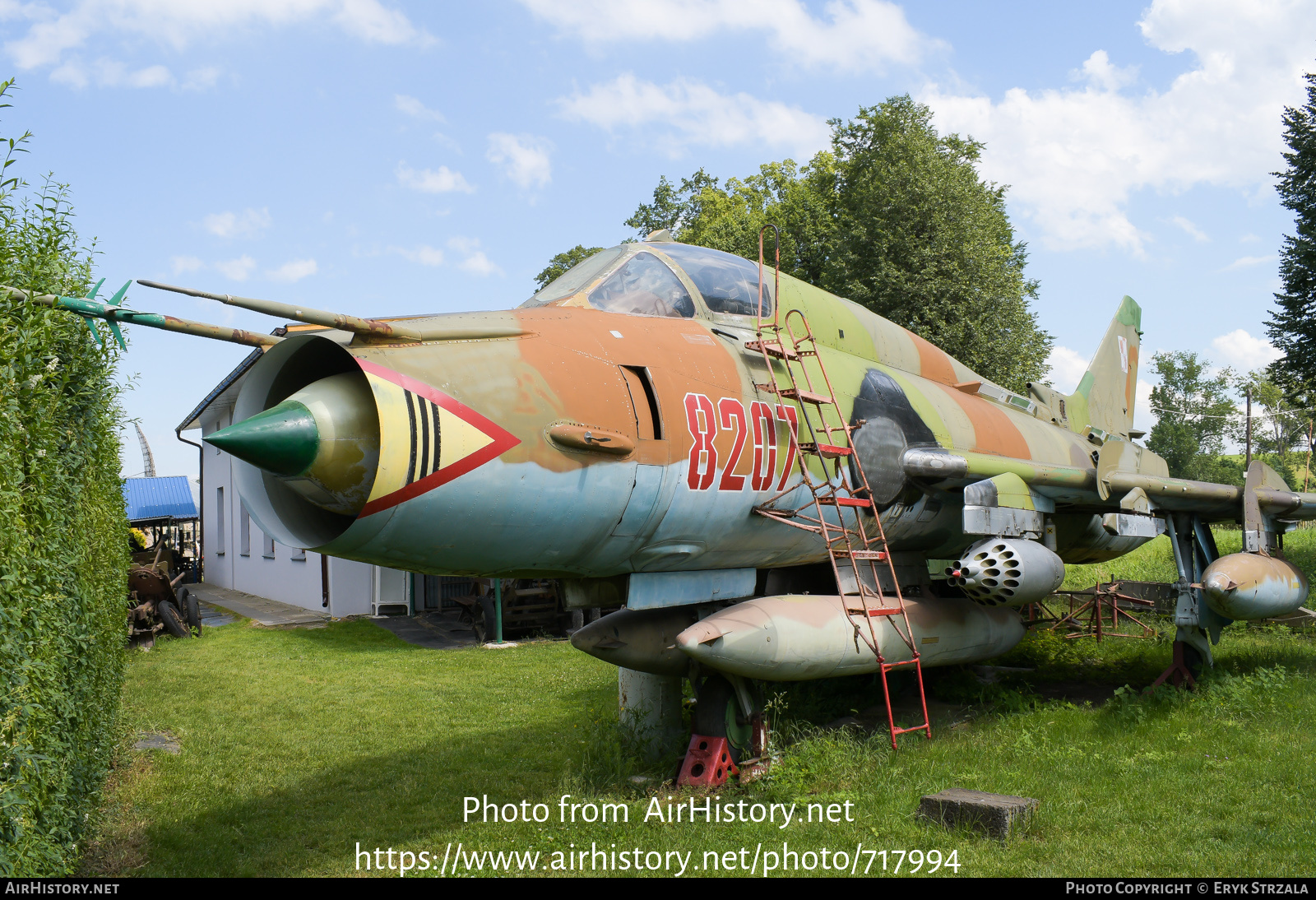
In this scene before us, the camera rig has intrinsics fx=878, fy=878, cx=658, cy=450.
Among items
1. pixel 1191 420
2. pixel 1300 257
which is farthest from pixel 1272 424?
pixel 1300 257

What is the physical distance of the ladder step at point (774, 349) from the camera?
255 inches

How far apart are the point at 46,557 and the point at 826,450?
4.87m

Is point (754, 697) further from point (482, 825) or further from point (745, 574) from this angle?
point (482, 825)

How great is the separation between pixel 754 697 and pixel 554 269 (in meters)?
34.4

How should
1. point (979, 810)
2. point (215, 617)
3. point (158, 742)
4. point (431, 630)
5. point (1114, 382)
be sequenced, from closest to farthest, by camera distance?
point (979, 810), point (158, 742), point (1114, 382), point (431, 630), point (215, 617)

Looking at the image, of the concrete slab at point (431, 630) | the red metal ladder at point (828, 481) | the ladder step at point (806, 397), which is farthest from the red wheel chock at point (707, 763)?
the concrete slab at point (431, 630)

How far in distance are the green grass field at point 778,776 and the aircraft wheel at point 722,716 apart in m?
0.35

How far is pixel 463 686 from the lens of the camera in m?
12.1

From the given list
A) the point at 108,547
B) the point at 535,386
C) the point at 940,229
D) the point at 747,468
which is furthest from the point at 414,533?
the point at 940,229

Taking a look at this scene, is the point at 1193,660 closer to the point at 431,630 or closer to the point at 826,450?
the point at 826,450

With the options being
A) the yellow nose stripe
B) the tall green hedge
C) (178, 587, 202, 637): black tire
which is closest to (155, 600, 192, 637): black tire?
(178, 587, 202, 637): black tire

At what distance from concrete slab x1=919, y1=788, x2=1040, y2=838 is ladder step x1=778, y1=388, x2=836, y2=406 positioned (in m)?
2.83

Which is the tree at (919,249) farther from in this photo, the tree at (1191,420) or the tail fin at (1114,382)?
the tree at (1191,420)

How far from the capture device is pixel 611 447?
4.97m
